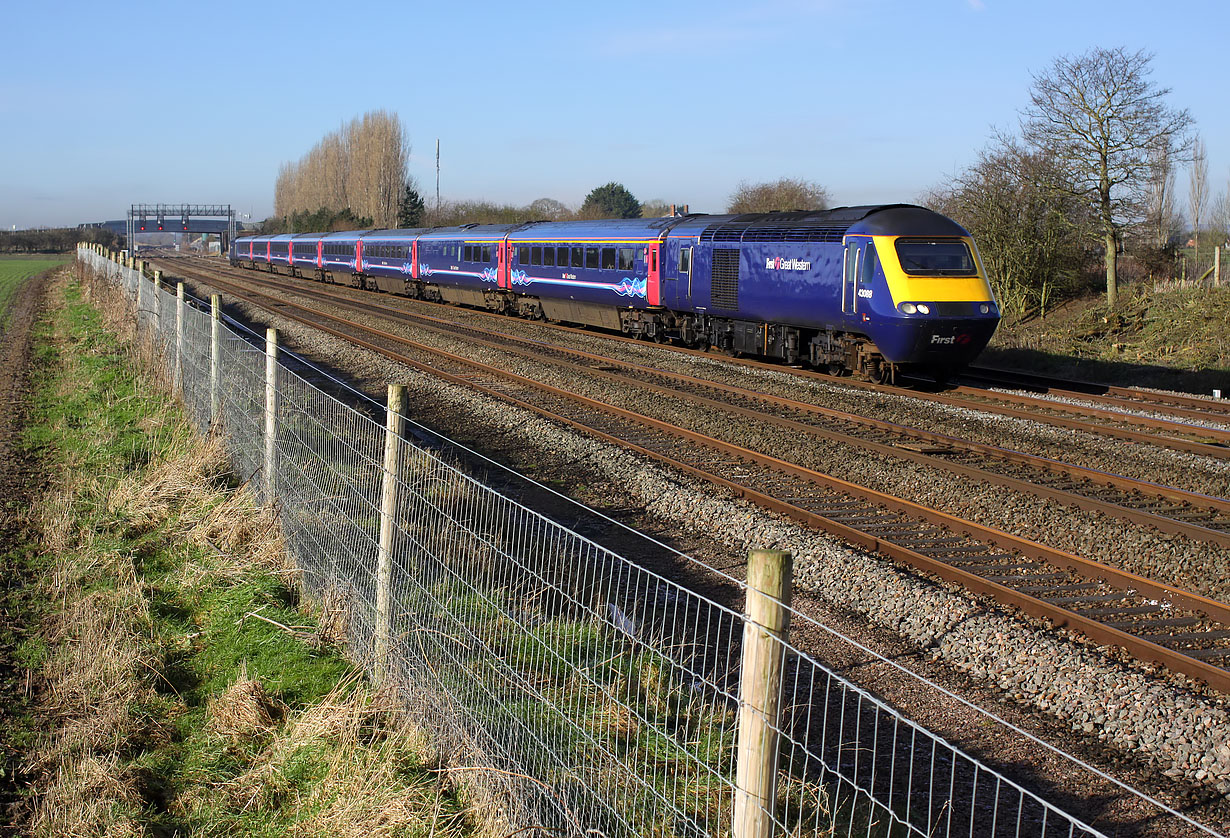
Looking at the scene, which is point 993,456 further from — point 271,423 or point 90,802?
point 90,802

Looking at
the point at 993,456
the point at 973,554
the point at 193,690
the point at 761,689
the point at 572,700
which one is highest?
the point at 761,689

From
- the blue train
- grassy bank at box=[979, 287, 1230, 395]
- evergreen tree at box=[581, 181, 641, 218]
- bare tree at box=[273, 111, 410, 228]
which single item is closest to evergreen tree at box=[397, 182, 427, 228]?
bare tree at box=[273, 111, 410, 228]

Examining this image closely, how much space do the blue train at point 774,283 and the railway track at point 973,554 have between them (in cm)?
503

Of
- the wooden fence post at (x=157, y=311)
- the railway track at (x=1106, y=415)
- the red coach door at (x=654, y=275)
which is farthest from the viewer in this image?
the red coach door at (x=654, y=275)

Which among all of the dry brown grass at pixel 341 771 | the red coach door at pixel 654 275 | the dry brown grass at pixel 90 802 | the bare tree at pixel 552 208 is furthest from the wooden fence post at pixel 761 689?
the bare tree at pixel 552 208

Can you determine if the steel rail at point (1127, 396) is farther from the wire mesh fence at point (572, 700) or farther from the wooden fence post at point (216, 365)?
the wooden fence post at point (216, 365)

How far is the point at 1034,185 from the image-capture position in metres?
28.1

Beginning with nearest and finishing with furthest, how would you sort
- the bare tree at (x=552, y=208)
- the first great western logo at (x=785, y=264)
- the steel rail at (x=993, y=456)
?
the steel rail at (x=993, y=456), the first great western logo at (x=785, y=264), the bare tree at (x=552, y=208)

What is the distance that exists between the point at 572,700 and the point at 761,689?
2110 mm

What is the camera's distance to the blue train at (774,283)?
1594 cm

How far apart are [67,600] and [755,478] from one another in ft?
20.9

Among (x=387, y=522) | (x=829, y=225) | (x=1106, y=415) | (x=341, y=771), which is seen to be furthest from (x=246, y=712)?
(x=829, y=225)

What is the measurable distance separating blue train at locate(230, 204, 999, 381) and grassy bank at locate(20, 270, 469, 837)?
10.8 metres

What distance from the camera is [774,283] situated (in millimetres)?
18453
